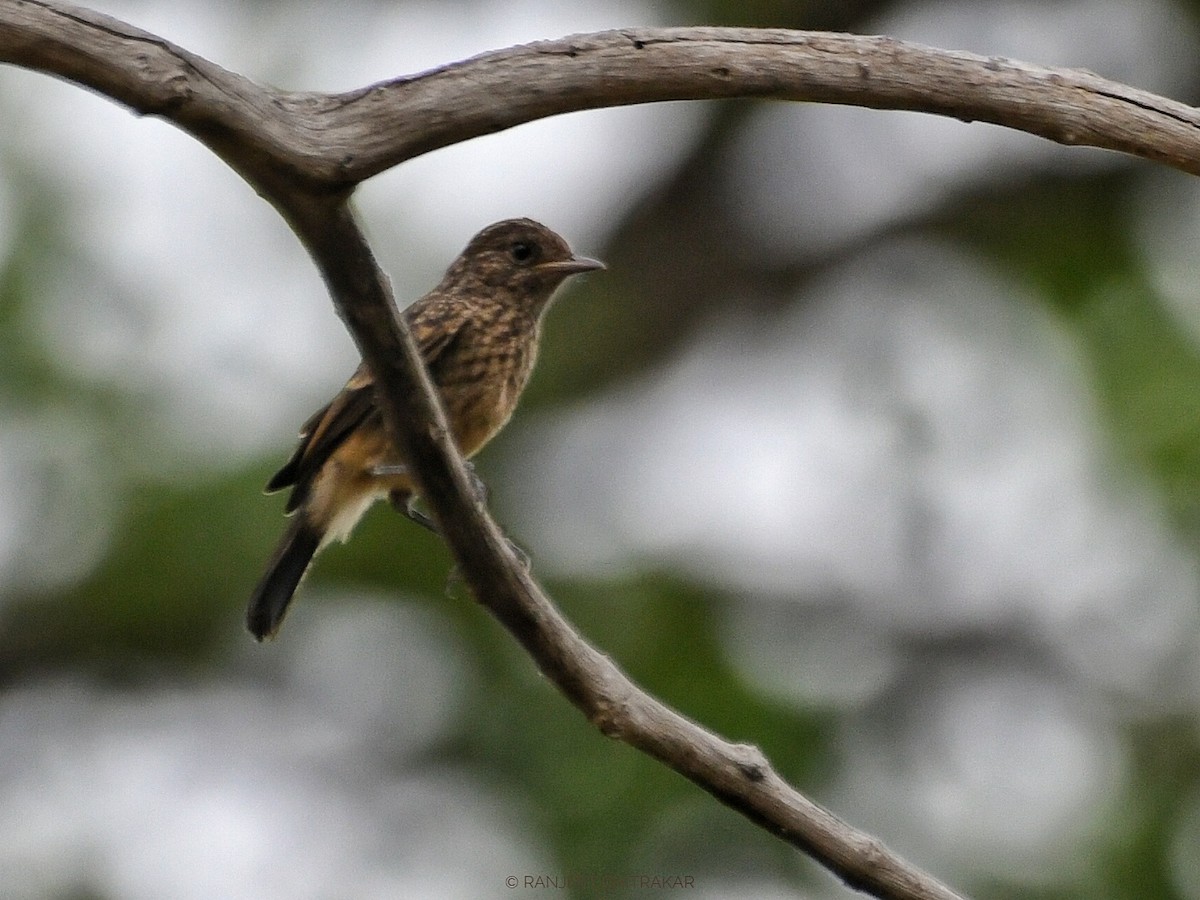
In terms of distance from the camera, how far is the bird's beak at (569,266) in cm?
493

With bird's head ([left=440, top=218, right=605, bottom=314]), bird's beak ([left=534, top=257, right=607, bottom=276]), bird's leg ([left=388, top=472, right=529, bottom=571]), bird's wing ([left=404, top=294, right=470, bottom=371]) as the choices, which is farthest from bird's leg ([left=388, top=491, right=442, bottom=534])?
bird's beak ([left=534, top=257, right=607, bottom=276])

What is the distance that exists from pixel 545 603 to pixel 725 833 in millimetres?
4475

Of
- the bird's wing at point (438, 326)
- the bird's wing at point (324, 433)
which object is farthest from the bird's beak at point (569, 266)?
the bird's wing at point (324, 433)

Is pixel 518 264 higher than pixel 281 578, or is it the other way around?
pixel 518 264

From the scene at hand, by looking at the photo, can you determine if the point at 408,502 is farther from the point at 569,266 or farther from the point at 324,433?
the point at 569,266

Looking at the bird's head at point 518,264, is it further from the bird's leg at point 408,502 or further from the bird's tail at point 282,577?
the bird's tail at point 282,577

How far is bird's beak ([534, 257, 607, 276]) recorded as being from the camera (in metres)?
4.93

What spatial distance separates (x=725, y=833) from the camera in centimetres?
752

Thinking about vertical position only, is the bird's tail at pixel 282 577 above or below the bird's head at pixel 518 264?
below

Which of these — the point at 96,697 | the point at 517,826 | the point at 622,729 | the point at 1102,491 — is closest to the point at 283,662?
the point at 96,697

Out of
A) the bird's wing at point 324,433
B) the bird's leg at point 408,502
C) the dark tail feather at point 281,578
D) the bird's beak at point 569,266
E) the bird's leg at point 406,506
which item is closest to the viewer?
the bird's leg at point 408,502

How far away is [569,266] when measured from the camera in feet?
16.3

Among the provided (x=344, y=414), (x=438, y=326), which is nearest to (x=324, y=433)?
(x=344, y=414)

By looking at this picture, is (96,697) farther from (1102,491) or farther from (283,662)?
(1102,491)
